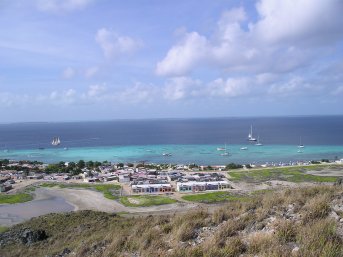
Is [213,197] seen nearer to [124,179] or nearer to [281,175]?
[124,179]

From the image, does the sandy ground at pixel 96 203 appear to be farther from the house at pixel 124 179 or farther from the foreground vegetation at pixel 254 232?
the foreground vegetation at pixel 254 232

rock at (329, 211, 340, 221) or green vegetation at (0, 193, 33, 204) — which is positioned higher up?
rock at (329, 211, 340, 221)

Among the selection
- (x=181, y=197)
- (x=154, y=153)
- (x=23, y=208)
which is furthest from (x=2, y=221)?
(x=154, y=153)

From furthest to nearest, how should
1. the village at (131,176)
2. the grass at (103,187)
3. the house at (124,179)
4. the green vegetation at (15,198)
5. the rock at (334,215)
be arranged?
the house at (124,179) < the village at (131,176) < the grass at (103,187) < the green vegetation at (15,198) < the rock at (334,215)

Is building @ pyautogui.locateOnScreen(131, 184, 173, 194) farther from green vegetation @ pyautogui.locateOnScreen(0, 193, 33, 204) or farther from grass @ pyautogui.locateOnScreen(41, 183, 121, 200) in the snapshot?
green vegetation @ pyautogui.locateOnScreen(0, 193, 33, 204)

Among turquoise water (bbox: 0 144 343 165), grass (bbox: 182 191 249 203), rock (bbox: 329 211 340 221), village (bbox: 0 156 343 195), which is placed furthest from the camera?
turquoise water (bbox: 0 144 343 165)

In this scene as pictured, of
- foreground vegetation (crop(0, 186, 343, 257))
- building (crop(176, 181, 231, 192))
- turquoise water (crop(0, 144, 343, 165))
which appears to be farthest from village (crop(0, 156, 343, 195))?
foreground vegetation (crop(0, 186, 343, 257))

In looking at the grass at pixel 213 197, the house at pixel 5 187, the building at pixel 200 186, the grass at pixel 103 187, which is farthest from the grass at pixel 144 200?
the house at pixel 5 187
